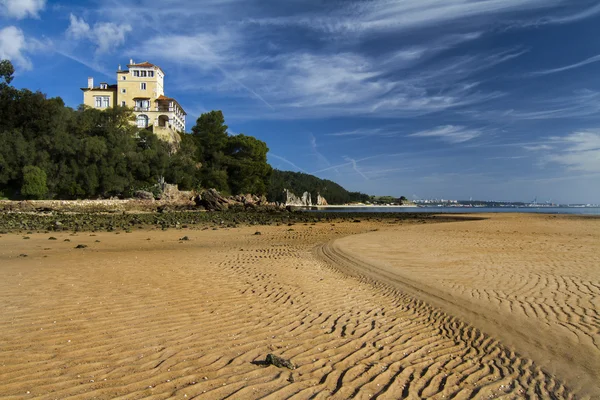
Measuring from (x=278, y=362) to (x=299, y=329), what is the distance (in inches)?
59.2

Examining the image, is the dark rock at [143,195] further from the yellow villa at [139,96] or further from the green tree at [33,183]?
the yellow villa at [139,96]

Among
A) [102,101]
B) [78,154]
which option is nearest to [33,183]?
[78,154]

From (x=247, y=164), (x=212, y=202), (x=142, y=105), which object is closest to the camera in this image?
(x=212, y=202)

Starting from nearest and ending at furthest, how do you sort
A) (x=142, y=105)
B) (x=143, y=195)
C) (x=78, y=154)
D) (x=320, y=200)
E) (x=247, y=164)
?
(x=78, y=154) → (x=143, y=195) → (x=247, y=164) → (x=142, y=105) → (x=320, y=200)

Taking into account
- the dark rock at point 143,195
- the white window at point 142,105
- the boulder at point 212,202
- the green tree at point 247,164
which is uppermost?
the white window at point 142,105

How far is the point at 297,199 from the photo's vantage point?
151 m

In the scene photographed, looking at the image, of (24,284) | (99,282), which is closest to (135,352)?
(99,282)

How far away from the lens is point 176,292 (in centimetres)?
820

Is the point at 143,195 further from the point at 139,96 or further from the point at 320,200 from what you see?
the point at 320,200

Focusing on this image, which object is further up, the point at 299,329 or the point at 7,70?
the point at 7,70

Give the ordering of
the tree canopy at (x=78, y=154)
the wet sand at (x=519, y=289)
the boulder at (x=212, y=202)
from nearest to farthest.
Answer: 1. the wet sand at (x=519, y=289)
2. the tree canopy at (x=78, y=154)
3. the boulder at (x=212, y=202)

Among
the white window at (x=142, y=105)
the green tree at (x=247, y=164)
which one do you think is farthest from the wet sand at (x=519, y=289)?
the white window at (x=142, y=105)

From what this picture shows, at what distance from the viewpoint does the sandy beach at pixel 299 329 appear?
13.9 ft

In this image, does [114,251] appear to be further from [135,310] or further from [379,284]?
[379,284]
